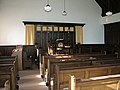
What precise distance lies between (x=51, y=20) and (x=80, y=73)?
25.3 ft

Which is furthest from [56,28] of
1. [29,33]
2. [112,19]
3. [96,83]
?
[96,83]

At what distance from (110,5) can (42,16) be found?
4422mm

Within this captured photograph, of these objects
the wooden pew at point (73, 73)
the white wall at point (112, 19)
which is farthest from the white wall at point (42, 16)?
the wooden pew at point (73, 73)

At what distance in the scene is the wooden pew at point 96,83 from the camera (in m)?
2.46

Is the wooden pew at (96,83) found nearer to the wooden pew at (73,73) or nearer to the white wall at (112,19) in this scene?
the wooden pew at (73,73)

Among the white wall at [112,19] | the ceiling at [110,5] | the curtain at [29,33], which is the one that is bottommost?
the curtain at [29,33]

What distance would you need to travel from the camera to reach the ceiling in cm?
1094

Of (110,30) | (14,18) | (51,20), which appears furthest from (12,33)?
(110,30)

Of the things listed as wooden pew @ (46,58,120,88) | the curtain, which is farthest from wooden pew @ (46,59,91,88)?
the curtain

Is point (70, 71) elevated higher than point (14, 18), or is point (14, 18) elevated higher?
point (14, 18)

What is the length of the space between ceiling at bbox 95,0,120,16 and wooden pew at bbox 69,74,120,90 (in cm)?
896

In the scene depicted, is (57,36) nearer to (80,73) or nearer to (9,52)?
(9,52)

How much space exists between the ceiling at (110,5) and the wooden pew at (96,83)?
896cm

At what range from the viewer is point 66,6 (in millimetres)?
11508
